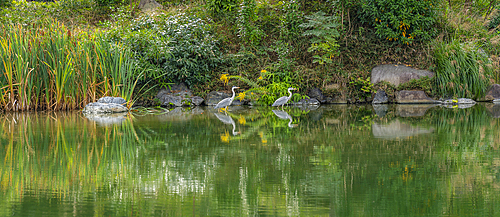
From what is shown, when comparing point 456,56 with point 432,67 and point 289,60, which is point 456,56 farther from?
point 289,60

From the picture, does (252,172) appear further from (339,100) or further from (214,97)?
(339,100)

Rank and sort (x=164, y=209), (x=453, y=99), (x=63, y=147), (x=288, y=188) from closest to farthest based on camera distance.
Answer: (x=164, y=209) → (x=288, y=188) → (x=63, y=147) → (x=453, y=99)

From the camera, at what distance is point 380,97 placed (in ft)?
37.6

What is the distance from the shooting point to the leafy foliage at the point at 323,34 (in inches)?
451

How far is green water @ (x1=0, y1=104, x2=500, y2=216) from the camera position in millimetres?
2453

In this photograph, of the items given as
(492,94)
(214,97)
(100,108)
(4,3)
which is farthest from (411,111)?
(4,3)

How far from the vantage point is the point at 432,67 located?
1155 centimetres

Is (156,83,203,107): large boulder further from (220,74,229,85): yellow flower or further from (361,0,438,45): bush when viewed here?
(361,0,438,45): bush

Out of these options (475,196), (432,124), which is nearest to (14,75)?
(432,124)

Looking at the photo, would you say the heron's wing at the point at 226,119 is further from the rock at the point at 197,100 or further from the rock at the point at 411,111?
the rock at the point at 197,100

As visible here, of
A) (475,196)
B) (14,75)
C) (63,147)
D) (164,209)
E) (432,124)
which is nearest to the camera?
(164,209)

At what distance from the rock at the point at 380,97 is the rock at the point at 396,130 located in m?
5.03

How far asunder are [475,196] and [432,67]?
9683 mm

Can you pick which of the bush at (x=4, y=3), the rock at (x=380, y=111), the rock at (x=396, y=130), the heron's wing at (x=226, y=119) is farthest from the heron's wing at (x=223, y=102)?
the bush at (x=4, y=3)
